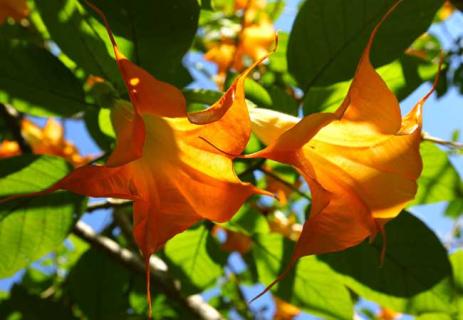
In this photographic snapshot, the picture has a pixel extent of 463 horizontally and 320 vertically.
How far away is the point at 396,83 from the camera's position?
1.09 m

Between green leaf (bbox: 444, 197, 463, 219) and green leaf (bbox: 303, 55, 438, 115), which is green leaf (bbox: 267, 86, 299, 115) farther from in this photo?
green leaf (bbox: 444, 197, 463, 219)

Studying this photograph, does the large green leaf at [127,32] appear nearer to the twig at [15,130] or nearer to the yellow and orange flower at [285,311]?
the twig at [15,130]

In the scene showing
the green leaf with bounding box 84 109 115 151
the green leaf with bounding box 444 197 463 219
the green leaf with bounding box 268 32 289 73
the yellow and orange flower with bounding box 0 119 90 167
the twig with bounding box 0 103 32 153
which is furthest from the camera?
the green leaf with bounding box 444 197 463 219

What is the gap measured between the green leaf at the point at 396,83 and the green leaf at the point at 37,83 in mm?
398

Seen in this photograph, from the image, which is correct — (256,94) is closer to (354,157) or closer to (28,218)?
(354,157)

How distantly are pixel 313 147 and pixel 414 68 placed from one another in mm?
326

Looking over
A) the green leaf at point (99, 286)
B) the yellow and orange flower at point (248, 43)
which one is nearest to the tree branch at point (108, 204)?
the green leaf at point (99, 286)

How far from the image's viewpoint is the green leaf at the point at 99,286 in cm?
145

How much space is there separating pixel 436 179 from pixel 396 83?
0.27 metres

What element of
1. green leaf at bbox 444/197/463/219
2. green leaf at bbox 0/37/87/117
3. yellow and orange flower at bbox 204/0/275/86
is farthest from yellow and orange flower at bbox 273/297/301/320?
green leaf at bbox 0/37/87/117

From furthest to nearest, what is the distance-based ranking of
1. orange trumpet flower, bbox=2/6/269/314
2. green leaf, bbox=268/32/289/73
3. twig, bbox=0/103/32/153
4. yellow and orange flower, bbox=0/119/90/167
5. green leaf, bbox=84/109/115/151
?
yellow and orange flower, bbox=0/119/90/167 < green leaf, bbox=268/32/289/73 < twig, bbox=0/103/32/153 < green leaf, bbox=84/109/115/151 < orange trumpet flower, bbox=2/6/269/314

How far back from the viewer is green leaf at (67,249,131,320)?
1.45 metres

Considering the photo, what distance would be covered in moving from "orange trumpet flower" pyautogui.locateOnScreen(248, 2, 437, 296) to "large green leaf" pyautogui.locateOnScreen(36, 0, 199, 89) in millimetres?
168

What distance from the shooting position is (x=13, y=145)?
1817 millimetres
